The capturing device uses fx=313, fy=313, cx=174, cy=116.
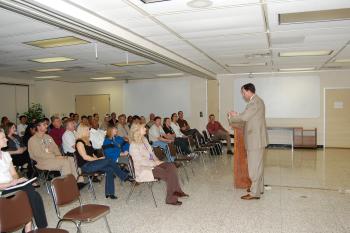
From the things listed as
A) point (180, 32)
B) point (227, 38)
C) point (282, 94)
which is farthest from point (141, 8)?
point (282, 94)

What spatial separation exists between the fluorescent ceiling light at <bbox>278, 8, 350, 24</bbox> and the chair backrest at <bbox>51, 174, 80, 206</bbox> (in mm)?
3295

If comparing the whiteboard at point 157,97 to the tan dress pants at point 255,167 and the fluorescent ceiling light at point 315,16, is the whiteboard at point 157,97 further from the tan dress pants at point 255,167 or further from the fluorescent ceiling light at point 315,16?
the fluorescent ceiling light at point 315,16

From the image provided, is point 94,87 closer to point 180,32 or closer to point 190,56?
point 190,56

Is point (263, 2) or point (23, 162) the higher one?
point (263, 2)

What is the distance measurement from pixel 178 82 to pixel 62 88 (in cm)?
495

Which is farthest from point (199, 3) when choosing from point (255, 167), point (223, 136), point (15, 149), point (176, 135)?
point (223, 136)

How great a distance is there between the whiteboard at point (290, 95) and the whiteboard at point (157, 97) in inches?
94.2

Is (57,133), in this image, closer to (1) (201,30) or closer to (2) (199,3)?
(1) (201,30)

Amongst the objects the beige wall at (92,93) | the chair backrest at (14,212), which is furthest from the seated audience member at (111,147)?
the beige wall at (92,93)

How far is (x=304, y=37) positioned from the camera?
17.5 ft

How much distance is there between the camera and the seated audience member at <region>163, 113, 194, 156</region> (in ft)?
26.7

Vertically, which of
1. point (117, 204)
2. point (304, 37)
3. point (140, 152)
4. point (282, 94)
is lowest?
point (117, 204)

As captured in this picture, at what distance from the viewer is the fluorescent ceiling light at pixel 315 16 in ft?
13.2

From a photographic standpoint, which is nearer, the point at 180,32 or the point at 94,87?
the point at 180,32
